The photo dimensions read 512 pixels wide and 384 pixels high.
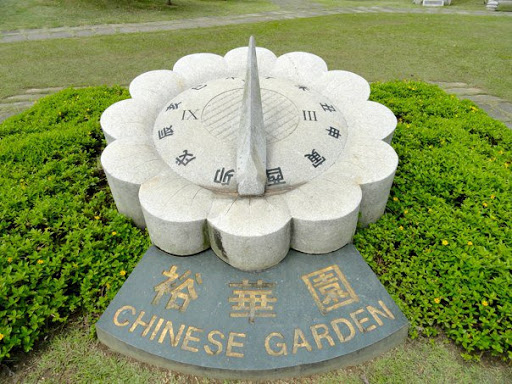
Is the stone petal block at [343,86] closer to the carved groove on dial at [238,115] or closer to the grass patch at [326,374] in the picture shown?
the carved groove on dial at [238,115]

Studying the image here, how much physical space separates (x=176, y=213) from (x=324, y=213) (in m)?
1.37

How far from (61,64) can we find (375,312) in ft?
31.5

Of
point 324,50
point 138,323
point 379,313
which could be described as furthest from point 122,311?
point 324,50

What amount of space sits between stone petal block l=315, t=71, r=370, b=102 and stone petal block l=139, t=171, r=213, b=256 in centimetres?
251

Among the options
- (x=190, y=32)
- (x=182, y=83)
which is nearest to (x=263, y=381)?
(x=182, y=83)

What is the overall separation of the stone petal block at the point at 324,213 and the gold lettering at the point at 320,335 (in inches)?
29.6

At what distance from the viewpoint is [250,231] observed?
10.4 feet

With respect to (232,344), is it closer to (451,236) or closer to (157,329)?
(157,329)

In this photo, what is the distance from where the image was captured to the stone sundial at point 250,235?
3033mm

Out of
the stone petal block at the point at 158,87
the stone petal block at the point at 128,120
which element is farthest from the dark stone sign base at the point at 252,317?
the stone petal block at the point at 158,87

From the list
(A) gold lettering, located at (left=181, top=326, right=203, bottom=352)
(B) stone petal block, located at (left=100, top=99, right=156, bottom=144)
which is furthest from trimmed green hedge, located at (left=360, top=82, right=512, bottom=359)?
(B) stone petal block, located at (left=100, top=99, right=156, bottom=144)

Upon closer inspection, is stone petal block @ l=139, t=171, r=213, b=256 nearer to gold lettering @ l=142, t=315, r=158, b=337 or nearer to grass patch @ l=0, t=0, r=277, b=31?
gold lettering @ l=142, t=315, r=158, b=337

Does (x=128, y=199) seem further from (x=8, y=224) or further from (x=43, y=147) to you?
(x=43, y=147)

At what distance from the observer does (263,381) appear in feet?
9.79
